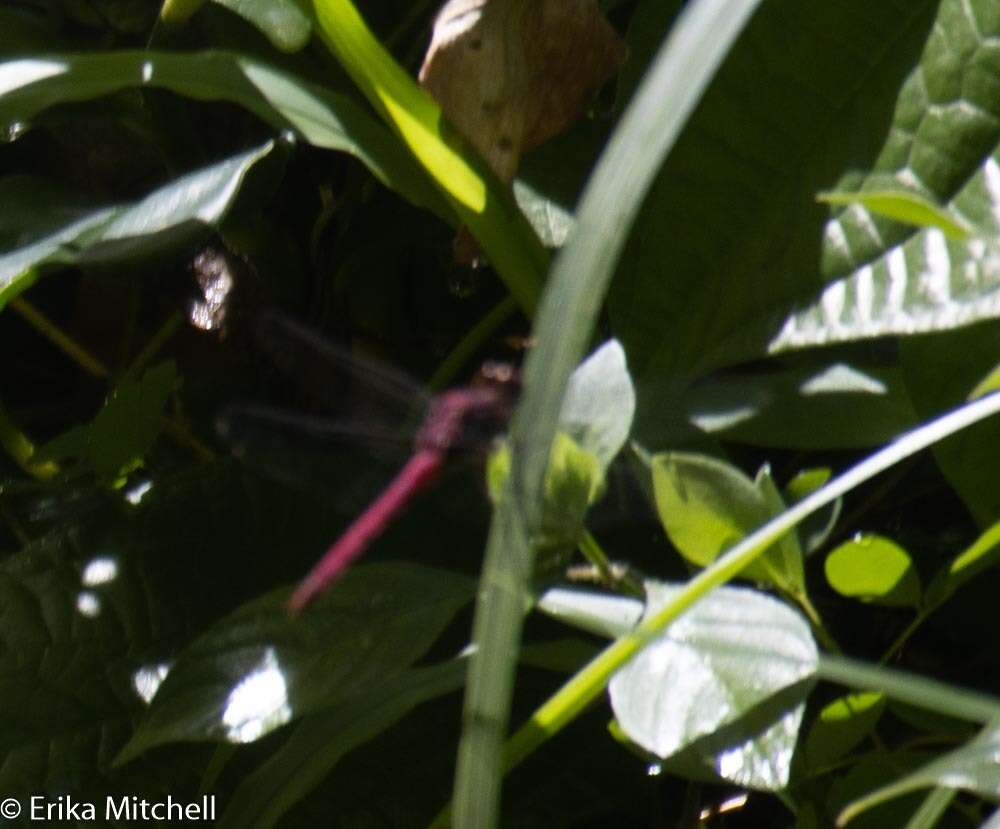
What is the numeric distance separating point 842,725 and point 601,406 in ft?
0.53

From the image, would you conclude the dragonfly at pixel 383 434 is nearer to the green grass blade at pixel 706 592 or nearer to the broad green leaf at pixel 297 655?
the broad green leaf at pixel 297 655

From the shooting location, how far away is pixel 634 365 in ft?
2.19

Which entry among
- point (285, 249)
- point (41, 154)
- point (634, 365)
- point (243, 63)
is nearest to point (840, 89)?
point (634, 365)

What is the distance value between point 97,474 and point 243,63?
0.25 m

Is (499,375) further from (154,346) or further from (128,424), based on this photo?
(154,346)

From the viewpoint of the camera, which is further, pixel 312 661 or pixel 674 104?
pixel 312 661

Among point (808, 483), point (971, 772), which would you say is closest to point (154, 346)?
point (808, 483)

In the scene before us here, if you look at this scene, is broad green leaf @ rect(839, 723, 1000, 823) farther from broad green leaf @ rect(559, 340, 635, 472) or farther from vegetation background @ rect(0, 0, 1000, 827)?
broad green leaf @ rect(559, 340, 635, 472)

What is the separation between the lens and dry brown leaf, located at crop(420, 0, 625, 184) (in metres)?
0.65

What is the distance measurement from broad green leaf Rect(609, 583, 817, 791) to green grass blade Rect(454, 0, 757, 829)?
0.46ft

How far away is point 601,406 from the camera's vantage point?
530 mm

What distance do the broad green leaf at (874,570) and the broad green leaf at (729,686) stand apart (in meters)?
0.05

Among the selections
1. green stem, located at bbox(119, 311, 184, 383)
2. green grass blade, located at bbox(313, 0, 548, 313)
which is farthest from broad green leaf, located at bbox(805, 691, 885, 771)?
green stem, located at bbox(119, 311, 184, 383)

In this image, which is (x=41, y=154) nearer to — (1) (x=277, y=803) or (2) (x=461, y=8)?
(2) (x=461, y=8)
